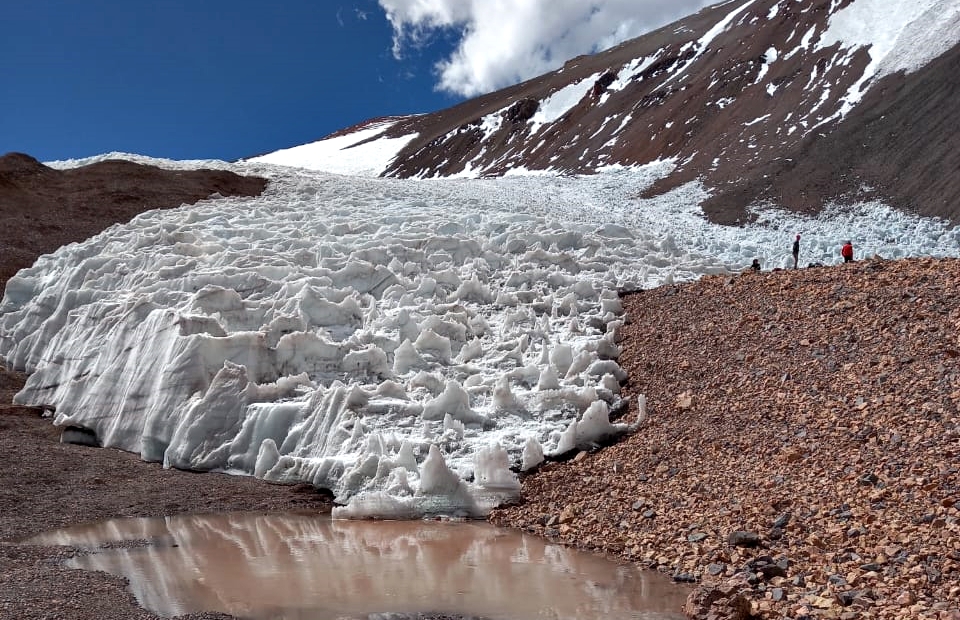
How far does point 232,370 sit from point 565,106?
67.4m

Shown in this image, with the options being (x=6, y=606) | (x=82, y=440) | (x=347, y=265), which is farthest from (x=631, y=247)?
(x=6, y=606)

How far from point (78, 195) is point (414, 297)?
685 inches

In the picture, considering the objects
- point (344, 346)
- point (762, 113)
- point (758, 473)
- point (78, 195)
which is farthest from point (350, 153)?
point (758, 473)

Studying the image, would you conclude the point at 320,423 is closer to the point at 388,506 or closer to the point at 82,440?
the point at 388,506

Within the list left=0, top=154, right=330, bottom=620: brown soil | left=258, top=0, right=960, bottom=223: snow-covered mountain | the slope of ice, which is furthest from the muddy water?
left=258, top=0, right=960, bottom=223: snow-covered mountain

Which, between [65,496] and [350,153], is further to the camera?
[350,153]

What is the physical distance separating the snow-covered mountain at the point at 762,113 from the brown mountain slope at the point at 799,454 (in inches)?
684

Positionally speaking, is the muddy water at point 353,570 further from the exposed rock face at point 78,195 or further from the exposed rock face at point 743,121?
the exposed rock face at point 743,121

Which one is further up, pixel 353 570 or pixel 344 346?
pixel 344 346

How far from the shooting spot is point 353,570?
7.78m

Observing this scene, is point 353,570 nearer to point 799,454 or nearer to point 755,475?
point 755,475

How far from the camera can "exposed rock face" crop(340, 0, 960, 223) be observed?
104 ft

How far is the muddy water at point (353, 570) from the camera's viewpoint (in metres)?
6.74

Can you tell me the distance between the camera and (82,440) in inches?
514
